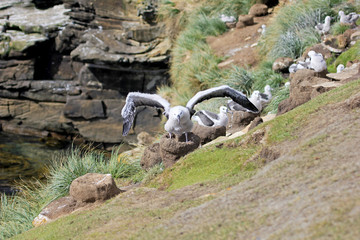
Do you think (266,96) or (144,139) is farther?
(144,139)

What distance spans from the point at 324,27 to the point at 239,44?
3.79 metres

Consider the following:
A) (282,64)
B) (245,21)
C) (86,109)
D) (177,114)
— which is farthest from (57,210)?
(245,21)

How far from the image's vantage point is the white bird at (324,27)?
10.7m

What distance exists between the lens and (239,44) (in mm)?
14312

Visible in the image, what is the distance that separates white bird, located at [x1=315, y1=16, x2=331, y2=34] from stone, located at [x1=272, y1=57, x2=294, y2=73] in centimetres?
108

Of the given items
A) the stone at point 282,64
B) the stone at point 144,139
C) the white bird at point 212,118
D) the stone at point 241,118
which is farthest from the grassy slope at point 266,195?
the stone at point 144,139

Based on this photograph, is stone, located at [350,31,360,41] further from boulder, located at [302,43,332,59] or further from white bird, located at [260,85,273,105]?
white bird, located at [260,85,273,105]

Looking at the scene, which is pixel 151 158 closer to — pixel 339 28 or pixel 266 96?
pixel 266 96

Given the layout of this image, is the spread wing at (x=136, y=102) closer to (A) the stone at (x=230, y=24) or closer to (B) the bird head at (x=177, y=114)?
(B) the bird head at (x=177, y=114)

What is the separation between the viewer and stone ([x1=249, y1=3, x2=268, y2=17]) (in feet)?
49.9

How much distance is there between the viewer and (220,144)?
18.1 ft

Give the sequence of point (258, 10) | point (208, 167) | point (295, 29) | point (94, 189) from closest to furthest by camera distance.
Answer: point (208, 167) → point (94, 189) → point (295, 29) → point (258, 10)

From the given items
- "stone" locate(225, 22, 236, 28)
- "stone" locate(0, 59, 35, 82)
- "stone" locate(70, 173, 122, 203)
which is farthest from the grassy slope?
"stone" locate(0, 59, 35, 82)

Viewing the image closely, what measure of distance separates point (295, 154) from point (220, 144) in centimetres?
180
